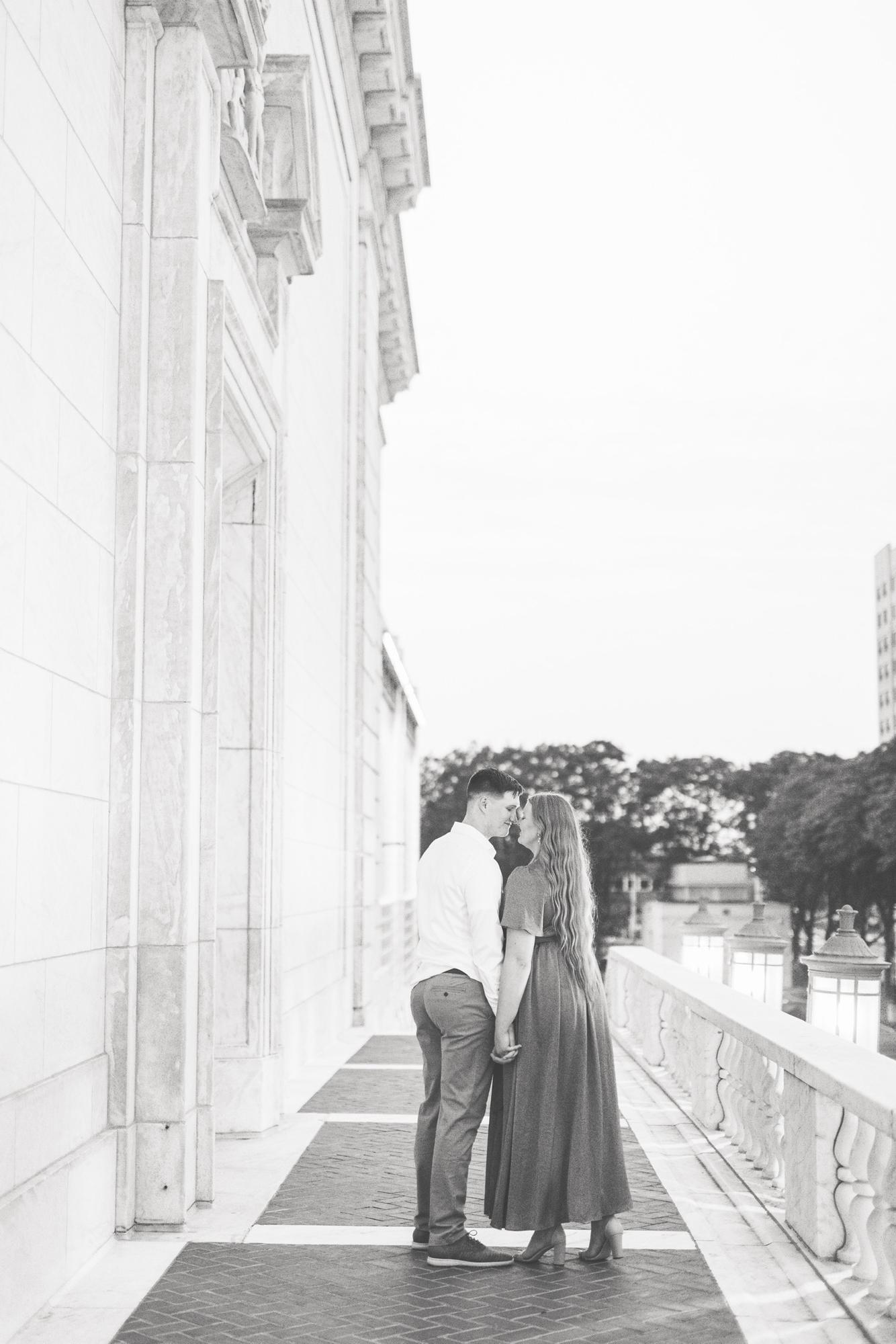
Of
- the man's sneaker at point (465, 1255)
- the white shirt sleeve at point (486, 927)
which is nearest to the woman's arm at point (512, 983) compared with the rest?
the white shirt sleeve at point (486, 927)

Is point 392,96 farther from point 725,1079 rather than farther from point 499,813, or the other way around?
point 499,813

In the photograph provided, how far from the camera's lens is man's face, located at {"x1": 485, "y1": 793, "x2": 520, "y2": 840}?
19.9 ft

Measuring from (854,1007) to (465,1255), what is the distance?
A: 3.39 metres

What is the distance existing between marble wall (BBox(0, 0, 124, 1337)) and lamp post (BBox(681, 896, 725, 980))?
31.9 ft

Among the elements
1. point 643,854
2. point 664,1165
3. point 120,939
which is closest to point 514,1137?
point 120,939

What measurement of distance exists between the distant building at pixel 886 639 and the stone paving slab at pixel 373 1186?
346ft

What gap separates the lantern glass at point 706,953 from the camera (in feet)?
49.2

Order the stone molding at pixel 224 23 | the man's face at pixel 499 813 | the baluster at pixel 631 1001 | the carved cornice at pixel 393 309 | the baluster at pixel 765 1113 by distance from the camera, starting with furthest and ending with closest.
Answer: the carved cornice at pixel 393 309
the baluster at pixel 631 1001
the baluster at pixel 765 1113
the stone molding at pixel 224 23
the man's face at pixel 499 813

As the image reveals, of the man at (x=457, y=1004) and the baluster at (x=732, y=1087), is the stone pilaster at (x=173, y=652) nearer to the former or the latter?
the man at (x=457, y=1004)

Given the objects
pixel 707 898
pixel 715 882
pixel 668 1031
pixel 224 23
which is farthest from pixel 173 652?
pixel 715 882

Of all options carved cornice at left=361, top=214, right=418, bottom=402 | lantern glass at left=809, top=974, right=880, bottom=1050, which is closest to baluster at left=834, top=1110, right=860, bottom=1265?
lantern glass at left=809, top=974, right=880, bottom=1050

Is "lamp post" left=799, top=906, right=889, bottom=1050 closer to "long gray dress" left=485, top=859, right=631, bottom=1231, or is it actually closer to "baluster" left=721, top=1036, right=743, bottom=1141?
"baluster" left=721, top=1036, right=743, bottom=1141

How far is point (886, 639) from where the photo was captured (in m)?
113

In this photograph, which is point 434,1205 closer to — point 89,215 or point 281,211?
point 89,215
